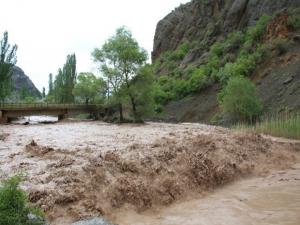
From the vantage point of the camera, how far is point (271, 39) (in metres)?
62.8

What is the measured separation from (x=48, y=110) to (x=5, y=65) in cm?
1578

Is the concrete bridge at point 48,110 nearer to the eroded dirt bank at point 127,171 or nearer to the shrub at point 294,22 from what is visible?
the shrub at point 294,22

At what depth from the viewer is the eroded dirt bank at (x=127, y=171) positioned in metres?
11.5

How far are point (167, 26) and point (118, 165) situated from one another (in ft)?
294

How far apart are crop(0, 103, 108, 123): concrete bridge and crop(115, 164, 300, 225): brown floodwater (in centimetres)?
4451

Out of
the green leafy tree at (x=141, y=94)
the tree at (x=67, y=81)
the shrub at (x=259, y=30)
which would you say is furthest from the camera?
the tree at (x=67, y=81)

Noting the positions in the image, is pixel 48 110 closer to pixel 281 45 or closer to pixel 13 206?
pixel 281 45

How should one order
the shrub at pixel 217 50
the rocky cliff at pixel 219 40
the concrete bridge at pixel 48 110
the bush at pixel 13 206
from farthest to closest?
the shrub at pixel 217 50
the concrete bridge at pixel 48 110
the rocky cliff at pixel 219 40
the bush at pixel 13 206

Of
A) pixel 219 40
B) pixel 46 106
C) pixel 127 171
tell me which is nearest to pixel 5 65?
pixel 46 106

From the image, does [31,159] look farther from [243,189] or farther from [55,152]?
[243,189]

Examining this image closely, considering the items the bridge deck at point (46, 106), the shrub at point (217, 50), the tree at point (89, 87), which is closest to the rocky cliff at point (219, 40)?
the shrub at point (217, 50)

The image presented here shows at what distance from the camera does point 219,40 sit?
75.5m

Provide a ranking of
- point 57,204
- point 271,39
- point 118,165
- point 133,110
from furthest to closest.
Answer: point 271,39 < point 133,110 < point 118,165 < point 57,204

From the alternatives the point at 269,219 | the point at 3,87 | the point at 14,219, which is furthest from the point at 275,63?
the point at 14,219
